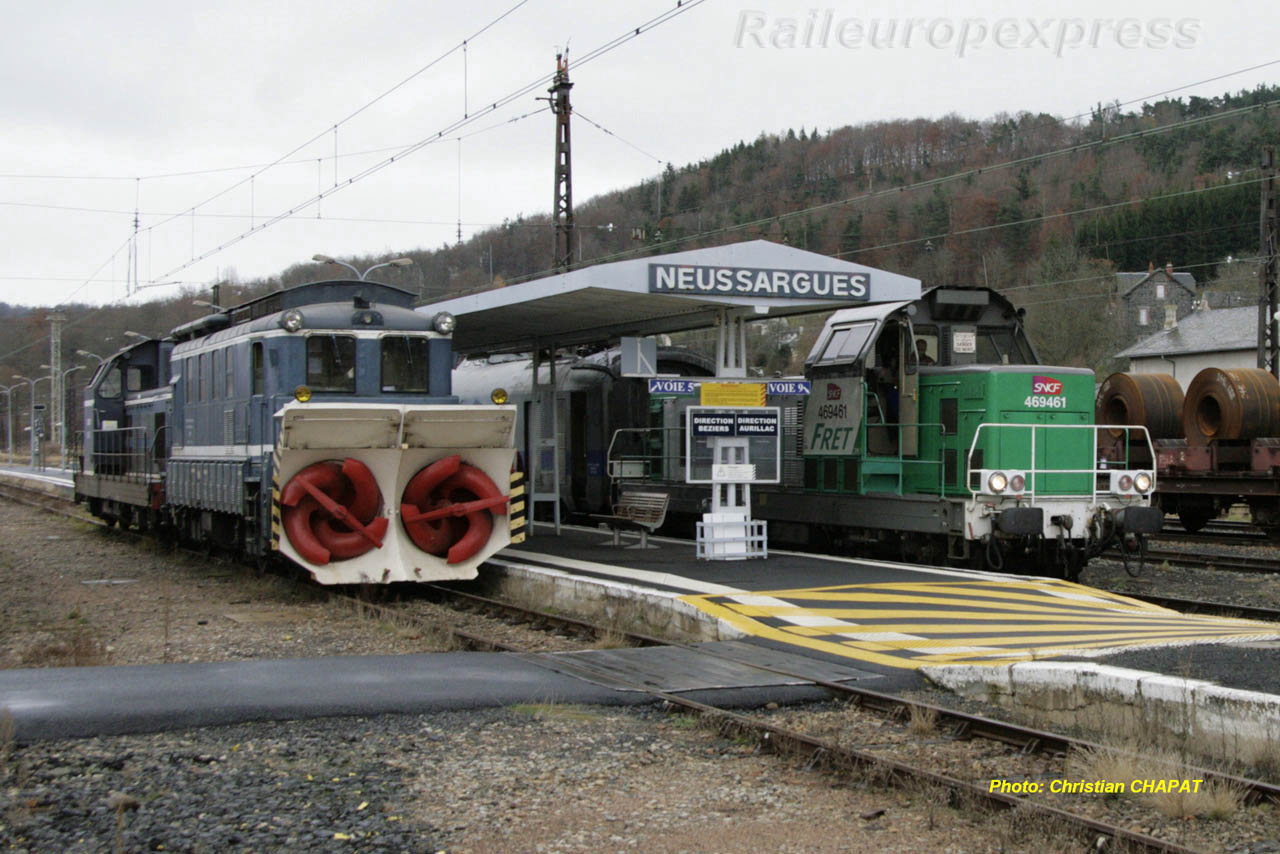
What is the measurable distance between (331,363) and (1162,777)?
10.2 meters

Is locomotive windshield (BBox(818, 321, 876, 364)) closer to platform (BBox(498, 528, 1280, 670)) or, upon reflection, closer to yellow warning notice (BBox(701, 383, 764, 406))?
yellow warning notice (BBox(701, 383, 764, 406))

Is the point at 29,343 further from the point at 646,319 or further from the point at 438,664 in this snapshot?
the point at 438,664

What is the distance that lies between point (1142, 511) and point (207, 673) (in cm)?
997

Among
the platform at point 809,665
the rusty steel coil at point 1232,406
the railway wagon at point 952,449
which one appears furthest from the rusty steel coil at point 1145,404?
the platform at point 809,665

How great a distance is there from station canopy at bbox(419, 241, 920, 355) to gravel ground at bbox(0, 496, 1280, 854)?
21.2 ft

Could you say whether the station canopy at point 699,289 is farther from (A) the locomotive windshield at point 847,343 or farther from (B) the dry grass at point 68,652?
(B) the dry grass at point 68,652

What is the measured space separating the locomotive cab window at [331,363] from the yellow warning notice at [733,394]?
414 centimetres

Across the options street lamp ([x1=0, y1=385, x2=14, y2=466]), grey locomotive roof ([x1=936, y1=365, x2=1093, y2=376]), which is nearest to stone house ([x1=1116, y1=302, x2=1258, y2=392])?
grey locomotive roof ([x1=936, y1=365, x2=1093, y2=376])

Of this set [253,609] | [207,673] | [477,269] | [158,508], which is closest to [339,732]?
[207,673]

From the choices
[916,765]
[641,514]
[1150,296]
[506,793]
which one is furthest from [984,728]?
[1150,296]

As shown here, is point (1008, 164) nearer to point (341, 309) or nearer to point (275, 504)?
point (341, 309)

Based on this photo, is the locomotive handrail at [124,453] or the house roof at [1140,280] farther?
the house roof at [1140,280]

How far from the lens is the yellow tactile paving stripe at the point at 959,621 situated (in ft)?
28.9

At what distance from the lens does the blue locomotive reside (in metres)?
12.4
